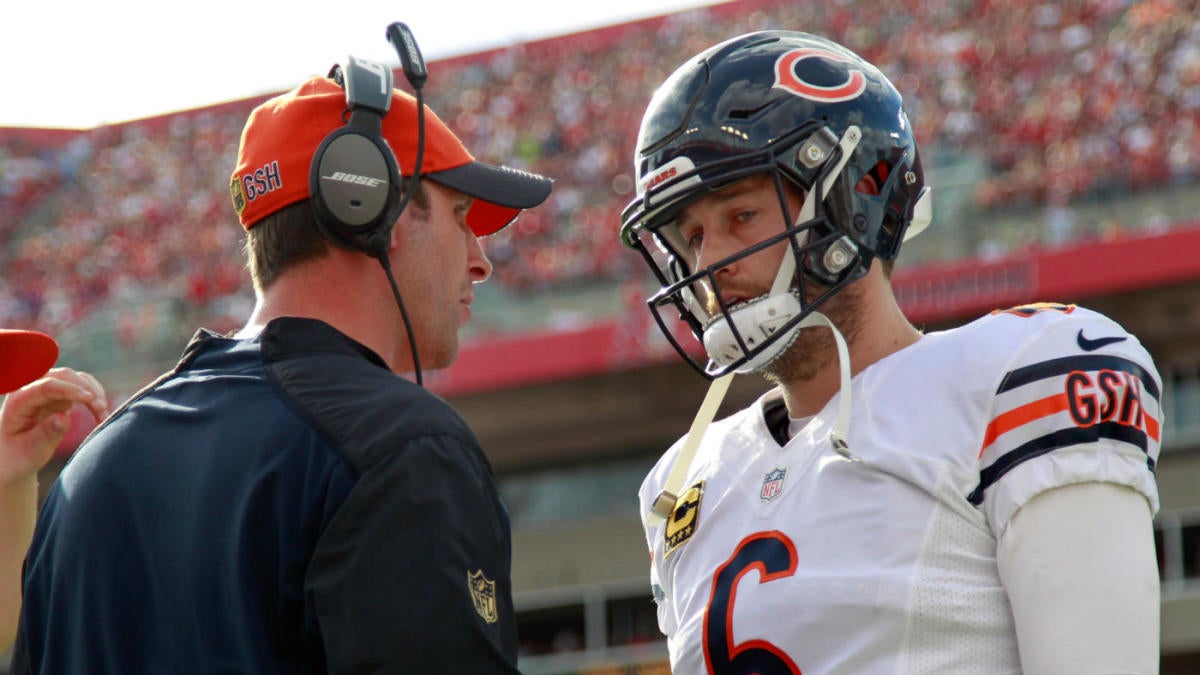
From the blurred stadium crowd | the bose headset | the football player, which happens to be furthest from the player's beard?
the blurred stadium crowd

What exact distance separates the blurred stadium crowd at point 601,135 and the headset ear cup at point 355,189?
34.9ft

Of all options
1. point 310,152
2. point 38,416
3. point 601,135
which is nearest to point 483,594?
point 310,152

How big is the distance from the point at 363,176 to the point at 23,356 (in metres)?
0.69

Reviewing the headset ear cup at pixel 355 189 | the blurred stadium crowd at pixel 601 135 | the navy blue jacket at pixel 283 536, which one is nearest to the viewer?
the navy blue jacket at pixel 283 536

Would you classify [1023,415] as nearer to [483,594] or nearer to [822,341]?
[822,341]

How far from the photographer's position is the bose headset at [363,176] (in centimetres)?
205

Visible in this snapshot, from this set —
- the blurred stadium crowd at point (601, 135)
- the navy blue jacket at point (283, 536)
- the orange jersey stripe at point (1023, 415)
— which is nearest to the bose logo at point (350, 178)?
the navy blue jacket at point (283, 536)

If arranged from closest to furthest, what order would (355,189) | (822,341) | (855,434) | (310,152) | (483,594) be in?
1. (483,594)
2. (355,189)
3. (310,152)
4. (855,434)
5. (822,341)

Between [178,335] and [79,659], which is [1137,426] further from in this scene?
[178,335]

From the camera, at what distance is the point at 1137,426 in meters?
2.12

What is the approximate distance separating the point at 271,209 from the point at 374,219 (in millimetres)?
165

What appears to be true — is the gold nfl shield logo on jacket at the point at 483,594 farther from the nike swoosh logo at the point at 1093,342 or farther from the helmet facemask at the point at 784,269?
the nike swoosh logo at the point at 1093,342

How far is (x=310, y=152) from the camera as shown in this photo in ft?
7.04

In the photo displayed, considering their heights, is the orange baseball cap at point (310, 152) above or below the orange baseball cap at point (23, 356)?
above
